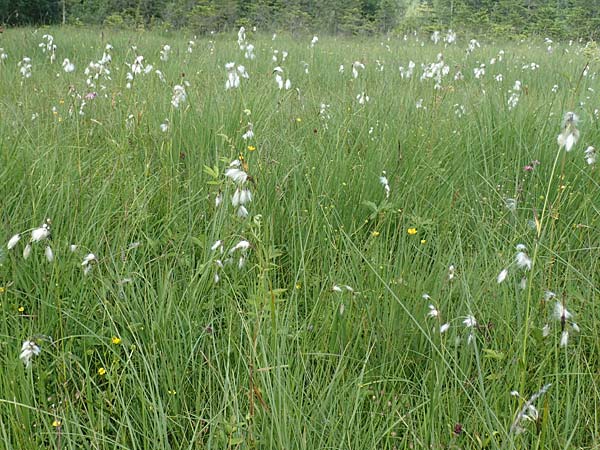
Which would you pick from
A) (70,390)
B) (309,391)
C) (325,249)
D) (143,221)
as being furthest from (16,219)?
(309,391)

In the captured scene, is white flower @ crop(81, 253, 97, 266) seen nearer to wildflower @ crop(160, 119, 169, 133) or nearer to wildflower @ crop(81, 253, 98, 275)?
wildflower @ crop(81, 253, 98, 275)

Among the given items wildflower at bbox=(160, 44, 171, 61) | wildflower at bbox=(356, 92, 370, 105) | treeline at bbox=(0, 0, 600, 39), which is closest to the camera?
wildflower at bbox=(356, 92, 370, 105)

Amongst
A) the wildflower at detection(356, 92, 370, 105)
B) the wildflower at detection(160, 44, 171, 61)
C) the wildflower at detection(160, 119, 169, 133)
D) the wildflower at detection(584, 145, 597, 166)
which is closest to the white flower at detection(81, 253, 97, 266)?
the wildflower at detection(160, 119, 169, 133)

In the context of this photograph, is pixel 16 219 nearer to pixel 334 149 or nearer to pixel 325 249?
pixel 325 249

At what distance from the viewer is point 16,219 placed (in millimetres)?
2387

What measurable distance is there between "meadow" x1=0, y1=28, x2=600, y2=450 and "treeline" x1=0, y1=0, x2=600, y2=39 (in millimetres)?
11337

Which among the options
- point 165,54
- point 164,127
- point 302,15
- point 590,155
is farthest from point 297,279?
point 302,15

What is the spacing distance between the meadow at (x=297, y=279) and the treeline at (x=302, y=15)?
11.3 meters

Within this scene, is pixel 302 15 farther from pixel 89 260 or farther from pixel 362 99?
pixel 89 260

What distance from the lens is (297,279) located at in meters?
2.16

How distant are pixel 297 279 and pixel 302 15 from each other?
65.5 feet

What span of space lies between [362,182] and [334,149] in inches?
14.0

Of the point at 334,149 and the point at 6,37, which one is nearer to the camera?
the point at 334,149

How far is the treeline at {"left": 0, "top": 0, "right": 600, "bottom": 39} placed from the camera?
1625 cm
